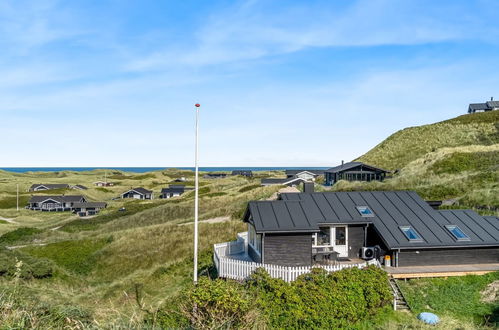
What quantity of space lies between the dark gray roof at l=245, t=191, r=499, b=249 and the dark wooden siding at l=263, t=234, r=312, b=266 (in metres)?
0.61

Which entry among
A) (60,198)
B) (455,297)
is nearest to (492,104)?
(455,297)

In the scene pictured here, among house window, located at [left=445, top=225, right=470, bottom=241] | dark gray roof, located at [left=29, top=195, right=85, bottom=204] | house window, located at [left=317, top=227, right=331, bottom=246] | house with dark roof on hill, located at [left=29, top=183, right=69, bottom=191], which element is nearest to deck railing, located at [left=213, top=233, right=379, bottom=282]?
house window, located at [left=317, top=227, right=331, bottom=246]

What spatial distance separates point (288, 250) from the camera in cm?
1908

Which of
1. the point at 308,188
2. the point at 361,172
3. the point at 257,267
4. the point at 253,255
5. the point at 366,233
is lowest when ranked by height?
the point at 253,255

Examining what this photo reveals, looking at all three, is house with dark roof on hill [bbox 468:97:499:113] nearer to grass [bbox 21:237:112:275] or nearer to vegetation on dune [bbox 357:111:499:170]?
vegetation on dune [bbox 357:111:499:170]

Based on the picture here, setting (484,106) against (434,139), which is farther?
(484,106)

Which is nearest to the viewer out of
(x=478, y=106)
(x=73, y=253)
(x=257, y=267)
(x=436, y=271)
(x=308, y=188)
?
(x=257, y=267)

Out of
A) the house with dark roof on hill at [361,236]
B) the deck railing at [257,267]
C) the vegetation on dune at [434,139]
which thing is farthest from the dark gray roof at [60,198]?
the deck railing at [257,267]

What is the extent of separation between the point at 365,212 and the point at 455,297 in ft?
21.0

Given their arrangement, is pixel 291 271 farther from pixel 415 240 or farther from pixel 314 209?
pixel 415 240

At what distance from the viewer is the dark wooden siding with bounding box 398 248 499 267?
19844mm

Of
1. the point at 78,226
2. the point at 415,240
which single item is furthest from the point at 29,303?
the point at 78,226

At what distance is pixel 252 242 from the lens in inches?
880

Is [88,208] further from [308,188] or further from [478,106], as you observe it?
[478,106]
